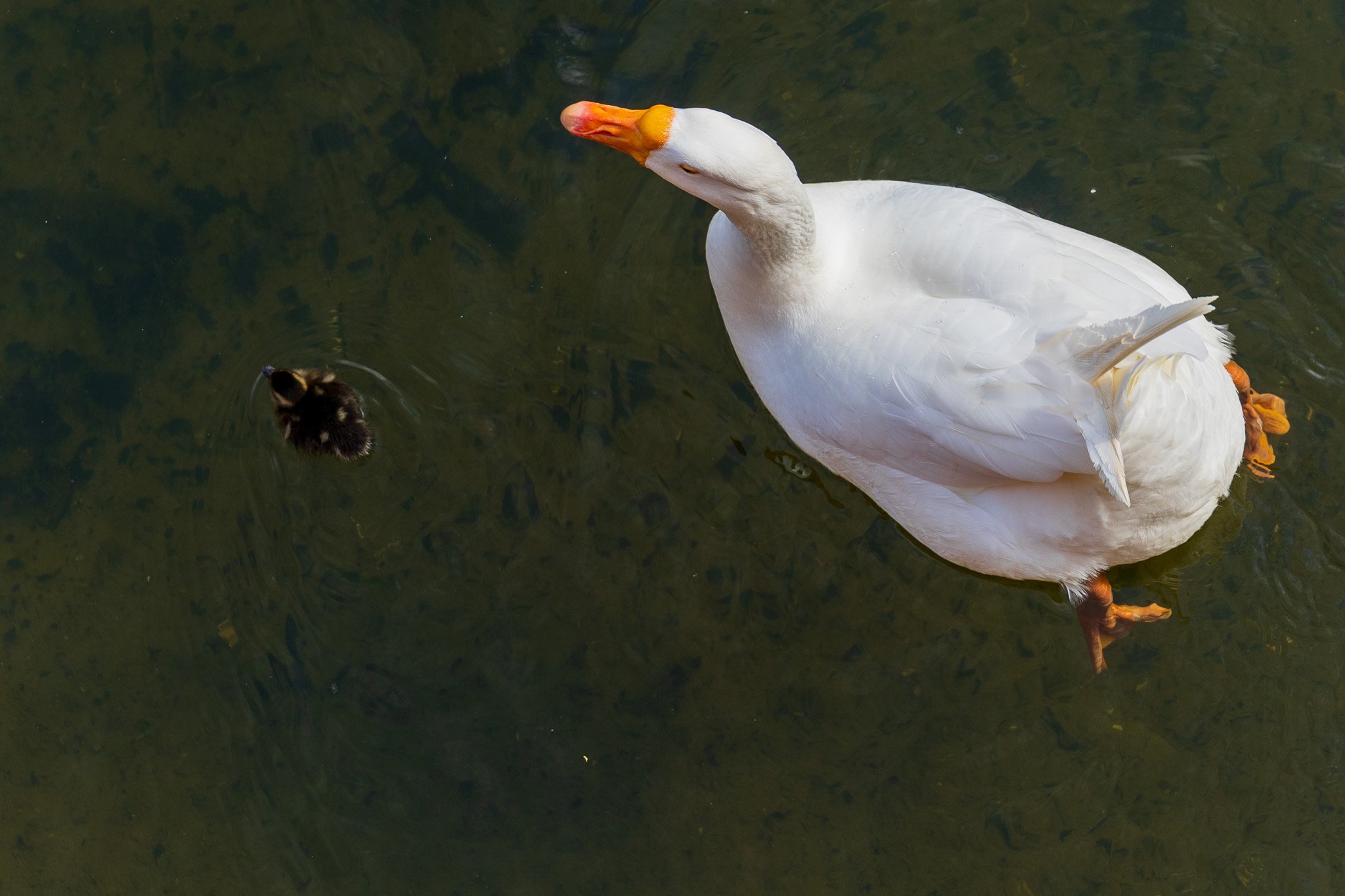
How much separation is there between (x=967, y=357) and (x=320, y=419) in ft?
7.78

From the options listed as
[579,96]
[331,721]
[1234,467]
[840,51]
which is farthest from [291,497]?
[1234,467]

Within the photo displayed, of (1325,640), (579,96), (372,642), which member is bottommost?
(372,642)

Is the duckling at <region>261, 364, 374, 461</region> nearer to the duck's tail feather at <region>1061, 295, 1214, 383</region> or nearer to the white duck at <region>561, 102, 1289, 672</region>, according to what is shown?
the white duck at <region>561, 102, 1289, 672</region>

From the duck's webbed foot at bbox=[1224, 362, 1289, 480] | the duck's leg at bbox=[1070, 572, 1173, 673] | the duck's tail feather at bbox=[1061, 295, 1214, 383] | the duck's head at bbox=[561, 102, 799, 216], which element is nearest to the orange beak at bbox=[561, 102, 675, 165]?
the duck's head at bbox=[561, 102, 799, 216]

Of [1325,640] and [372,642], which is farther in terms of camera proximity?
[372,642]

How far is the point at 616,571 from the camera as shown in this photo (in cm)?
423

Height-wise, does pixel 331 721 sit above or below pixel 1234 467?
below

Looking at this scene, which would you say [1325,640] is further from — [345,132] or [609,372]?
[345,132]

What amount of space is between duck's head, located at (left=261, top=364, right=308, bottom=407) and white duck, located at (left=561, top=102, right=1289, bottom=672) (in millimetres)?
1520

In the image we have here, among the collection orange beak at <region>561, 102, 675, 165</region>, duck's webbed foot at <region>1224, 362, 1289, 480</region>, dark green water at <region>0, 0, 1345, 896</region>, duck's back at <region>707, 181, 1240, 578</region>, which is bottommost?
dark green water at <region>0, 0, 1345, 896</region>

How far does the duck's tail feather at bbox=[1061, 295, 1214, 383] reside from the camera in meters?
2.49

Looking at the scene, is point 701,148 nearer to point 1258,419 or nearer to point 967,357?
point 967,357

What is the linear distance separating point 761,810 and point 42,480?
3.24m

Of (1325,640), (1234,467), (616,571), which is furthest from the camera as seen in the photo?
(616,571)
